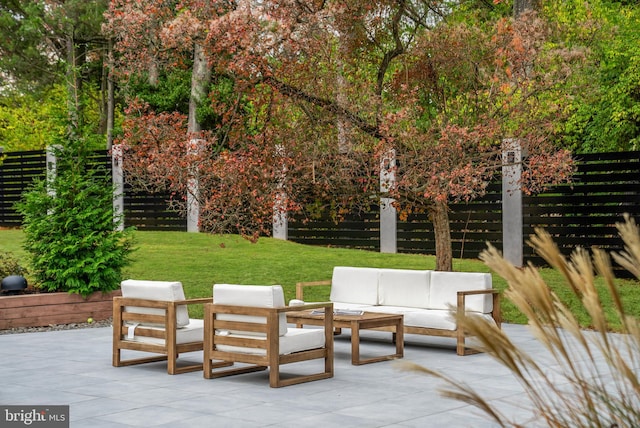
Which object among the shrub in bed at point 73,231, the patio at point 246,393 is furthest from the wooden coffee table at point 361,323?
the shrub in bed at point 73,231

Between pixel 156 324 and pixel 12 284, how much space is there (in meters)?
3.44

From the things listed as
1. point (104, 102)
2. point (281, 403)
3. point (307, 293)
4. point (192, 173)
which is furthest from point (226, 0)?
point (104, 102)

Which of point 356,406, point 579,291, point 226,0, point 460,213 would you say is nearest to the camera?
point 579,291

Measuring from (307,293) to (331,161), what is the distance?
2.52 metres

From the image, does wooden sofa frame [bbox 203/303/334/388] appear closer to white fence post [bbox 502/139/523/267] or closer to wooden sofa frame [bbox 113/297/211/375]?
wooden sofa frame [bbox 113/297/211/375]

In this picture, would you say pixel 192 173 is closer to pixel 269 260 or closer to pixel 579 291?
pixel 269 260

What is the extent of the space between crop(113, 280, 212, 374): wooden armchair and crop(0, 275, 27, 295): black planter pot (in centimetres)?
303

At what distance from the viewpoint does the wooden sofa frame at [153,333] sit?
22.6 feet

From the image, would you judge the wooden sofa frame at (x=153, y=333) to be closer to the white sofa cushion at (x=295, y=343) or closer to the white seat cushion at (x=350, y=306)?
the white sofa cushion at (x=295, y=343)

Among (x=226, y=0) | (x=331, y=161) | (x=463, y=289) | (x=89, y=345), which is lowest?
(x=89, y=345)

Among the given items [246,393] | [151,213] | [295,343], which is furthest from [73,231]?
[151,213]

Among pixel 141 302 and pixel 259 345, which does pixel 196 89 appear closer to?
pixel 141 302

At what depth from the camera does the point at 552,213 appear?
13.2m

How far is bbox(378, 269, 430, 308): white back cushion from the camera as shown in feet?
27.9
